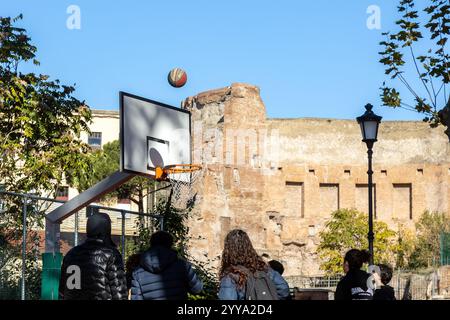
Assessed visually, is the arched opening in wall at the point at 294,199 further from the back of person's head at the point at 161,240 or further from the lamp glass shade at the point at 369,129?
the back of person's head at the point at 161,240

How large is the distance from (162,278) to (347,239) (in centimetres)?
5048

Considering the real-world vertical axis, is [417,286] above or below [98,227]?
below

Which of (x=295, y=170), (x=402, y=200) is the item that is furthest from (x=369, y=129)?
(x=402, y=200)

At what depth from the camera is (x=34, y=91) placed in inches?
1053

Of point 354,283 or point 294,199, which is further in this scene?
point 294,199

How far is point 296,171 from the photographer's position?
6775 centimetres

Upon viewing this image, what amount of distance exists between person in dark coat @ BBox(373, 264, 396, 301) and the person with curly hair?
209 centimetres

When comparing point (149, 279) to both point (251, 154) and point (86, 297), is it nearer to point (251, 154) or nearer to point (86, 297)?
point (86, 297)

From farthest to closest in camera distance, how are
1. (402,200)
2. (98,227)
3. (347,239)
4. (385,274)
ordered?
(402,200)
(347,239)
(385,274)
(98,227)

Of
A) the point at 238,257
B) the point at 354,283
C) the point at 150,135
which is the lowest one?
the point at 354,283

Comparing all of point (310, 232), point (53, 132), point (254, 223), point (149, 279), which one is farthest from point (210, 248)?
point (149, 279)

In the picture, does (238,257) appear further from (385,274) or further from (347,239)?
(347,239)

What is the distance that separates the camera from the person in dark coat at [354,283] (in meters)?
10.8

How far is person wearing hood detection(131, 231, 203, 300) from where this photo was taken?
32.8 feet
